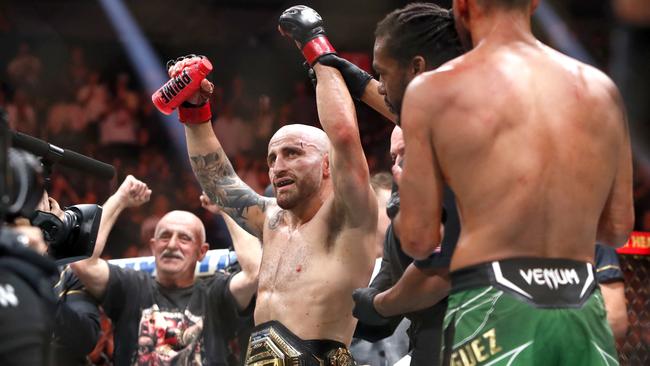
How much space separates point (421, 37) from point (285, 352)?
→ 966mm

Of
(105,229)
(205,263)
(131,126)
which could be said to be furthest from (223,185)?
(131,126)

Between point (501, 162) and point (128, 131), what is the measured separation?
16.9 feet

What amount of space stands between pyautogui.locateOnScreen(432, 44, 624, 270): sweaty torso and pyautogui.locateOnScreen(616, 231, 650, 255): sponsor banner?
1867 millimetres

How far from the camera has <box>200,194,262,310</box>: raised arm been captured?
377cm

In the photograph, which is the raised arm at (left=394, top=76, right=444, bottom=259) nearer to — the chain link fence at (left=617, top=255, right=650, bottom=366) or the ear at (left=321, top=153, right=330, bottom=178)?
the ear at (left=321, top=153, right=330, bottom=178)

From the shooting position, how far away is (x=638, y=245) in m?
3.47

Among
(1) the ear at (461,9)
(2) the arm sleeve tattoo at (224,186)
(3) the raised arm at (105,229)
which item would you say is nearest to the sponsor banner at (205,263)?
(3) the raised arm at (105,229)

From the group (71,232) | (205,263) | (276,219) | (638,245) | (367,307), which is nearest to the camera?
(367,307)

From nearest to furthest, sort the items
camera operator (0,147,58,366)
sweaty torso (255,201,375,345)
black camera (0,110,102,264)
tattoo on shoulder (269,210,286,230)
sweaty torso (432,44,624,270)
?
1. camera operator (0,147,58,366)
2. black camera (0,110,102,264)
3. sweaty torso (432,44,624,270)
4. sweaty torso (255,201,375,345)
5. tattoo on shoulder (269,210,286,230)

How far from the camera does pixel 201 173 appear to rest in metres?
3.12

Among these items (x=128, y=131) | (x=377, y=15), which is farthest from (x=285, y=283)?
(x=377, y=15)

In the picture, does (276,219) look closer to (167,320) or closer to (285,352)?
(285,352)

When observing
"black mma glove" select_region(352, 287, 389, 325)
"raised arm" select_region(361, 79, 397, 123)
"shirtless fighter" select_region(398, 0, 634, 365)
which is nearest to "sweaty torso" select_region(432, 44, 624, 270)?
"shirtless fighter" select_region(398, 0, 634, 365)

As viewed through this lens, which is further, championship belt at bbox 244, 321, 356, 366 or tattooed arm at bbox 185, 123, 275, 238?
tattooed arm at bbox 185, 123, 275, 238
